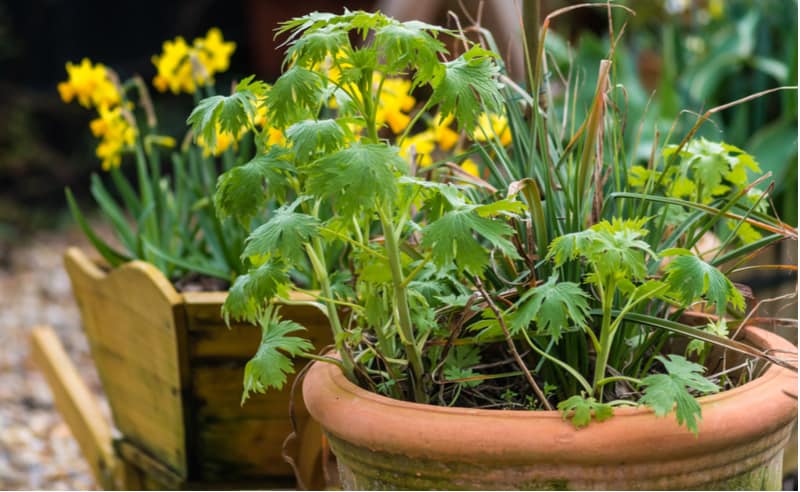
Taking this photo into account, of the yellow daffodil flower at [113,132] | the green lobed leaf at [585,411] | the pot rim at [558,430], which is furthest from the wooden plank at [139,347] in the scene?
the green lobed leaf at [585,411]

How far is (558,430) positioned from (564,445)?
13mm

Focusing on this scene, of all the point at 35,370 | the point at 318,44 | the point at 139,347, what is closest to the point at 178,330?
the point at 139,347

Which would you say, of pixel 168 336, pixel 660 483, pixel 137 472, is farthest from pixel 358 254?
pixel 137 472

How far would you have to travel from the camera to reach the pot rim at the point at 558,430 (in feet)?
2.43

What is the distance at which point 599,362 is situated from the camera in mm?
811

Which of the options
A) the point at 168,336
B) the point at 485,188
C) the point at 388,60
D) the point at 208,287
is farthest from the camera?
the point at 208,287

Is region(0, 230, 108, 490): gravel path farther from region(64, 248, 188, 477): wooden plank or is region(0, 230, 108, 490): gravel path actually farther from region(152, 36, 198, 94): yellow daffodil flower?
region(152, 36, 198, 94): yellow daffodil flower

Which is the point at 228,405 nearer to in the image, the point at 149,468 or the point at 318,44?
the point at 149,468

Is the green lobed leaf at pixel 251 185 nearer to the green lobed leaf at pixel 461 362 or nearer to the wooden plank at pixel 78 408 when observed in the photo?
the green lobed leaf at pixel 461 362

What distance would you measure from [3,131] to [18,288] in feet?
3.99

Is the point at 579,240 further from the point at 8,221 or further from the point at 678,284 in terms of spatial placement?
the point at 8,221

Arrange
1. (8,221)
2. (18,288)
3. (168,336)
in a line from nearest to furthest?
(168,336)
(18,288)
(8,221)

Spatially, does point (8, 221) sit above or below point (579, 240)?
below

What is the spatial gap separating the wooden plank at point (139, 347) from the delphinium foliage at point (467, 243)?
408mm
